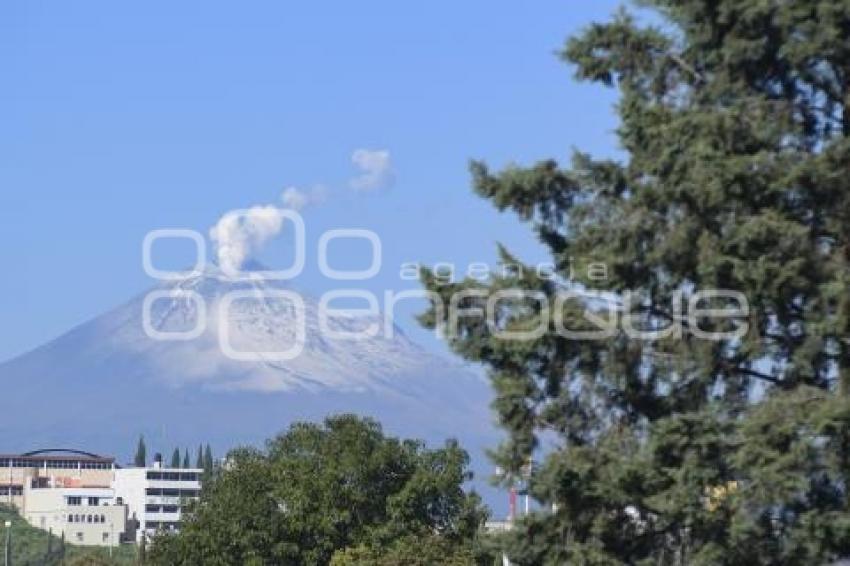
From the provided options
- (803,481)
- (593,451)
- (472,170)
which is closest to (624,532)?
(593,451)

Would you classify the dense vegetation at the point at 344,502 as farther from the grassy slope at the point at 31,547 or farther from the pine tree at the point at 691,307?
the grassy slope at the point at 31,547

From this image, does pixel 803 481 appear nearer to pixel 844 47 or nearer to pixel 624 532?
pixel 624 532

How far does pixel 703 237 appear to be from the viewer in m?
23.5

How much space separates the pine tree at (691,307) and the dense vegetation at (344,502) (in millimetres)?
35128

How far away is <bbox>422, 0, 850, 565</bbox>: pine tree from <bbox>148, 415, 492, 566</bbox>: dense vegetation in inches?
1383

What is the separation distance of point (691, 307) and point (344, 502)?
39.9 m

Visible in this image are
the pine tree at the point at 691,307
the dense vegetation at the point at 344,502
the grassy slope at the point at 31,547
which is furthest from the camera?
the grassy slope at the point at 31,547

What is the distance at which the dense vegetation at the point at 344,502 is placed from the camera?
62.8 meters

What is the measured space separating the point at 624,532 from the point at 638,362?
2059 millimetres

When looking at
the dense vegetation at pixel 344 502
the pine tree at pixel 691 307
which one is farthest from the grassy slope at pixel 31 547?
the pine tree at pixel 691 307

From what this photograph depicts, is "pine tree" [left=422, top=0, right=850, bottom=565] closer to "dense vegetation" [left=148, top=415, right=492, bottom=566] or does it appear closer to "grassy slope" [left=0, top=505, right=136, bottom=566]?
"dense vegetation" [left=148, top=415, right=492, bottom=566]

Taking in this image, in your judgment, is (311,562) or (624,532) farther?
(311,562)

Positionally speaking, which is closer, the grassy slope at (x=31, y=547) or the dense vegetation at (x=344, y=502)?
the dense vegetation at (x=344, y=502)

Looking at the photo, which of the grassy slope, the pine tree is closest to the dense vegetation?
the pine tree
